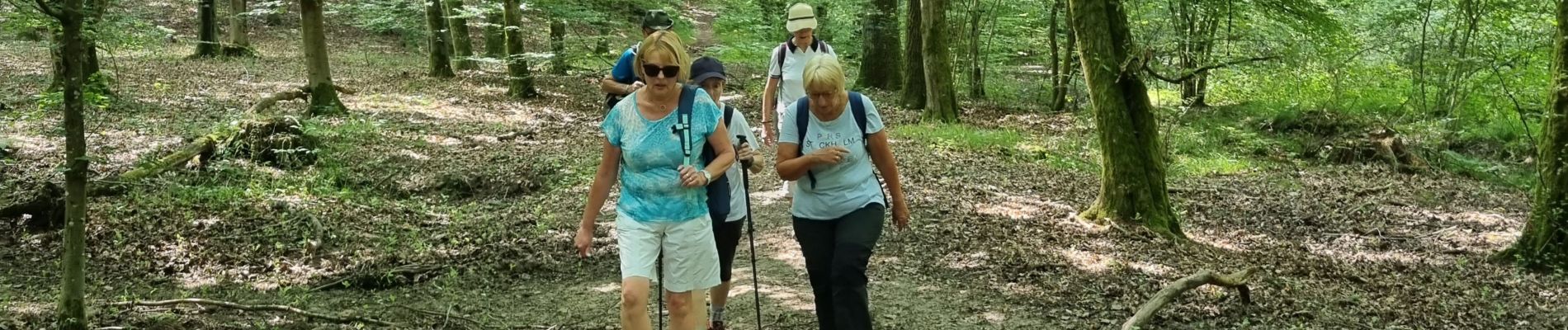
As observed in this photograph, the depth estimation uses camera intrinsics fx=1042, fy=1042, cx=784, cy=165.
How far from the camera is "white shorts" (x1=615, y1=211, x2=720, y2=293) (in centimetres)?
402

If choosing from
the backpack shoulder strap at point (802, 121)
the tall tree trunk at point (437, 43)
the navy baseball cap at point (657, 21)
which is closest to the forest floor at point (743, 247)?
the backpack shoulder strap at point (802, 121)

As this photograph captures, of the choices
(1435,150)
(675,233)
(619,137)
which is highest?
(619,137)

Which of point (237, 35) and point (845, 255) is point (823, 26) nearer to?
point (237, 35)

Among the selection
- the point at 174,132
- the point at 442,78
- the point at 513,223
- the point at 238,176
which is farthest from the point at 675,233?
the point at 442,78

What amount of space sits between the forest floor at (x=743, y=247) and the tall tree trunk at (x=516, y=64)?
12.9 feet

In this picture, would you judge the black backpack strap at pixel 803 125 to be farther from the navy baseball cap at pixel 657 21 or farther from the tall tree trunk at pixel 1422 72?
the tall tree trunk at pixel 1422 72

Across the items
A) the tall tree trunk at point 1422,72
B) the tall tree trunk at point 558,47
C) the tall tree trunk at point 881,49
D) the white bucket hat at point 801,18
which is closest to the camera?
the white bucket hat at point 801,18

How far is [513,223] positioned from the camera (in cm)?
847

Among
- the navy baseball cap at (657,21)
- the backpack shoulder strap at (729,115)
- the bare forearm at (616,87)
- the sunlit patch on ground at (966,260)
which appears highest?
the navy baseball cap at (657,21)

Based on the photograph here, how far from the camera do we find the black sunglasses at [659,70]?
3.92 meters

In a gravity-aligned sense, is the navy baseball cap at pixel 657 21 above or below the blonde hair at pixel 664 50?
above

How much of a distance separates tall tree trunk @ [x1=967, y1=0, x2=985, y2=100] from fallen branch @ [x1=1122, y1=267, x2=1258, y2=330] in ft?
48.5

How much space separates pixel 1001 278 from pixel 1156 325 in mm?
1291

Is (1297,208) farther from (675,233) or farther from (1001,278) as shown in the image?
(675,233)
